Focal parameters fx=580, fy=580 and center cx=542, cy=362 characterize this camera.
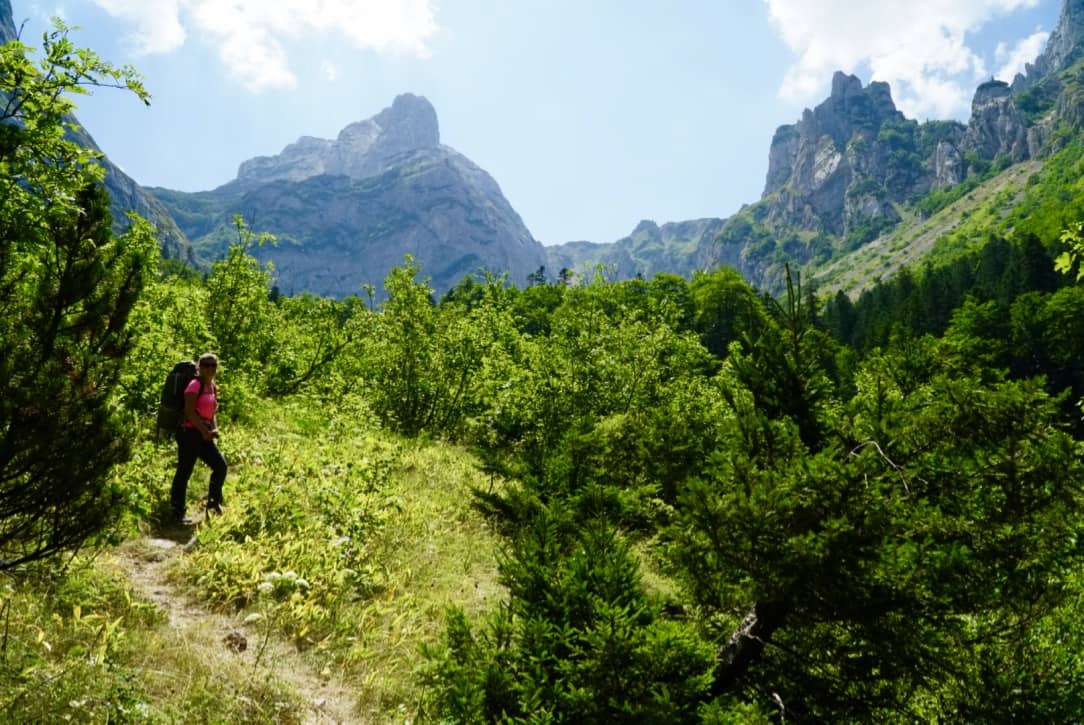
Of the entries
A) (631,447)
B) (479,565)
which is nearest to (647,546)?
(631,447)

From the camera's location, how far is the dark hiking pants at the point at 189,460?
7.74 meters

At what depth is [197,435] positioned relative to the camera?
7840 mm

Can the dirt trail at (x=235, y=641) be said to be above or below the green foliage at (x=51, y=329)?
below

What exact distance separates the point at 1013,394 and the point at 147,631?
7438 millimetres

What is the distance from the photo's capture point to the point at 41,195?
4312 mm

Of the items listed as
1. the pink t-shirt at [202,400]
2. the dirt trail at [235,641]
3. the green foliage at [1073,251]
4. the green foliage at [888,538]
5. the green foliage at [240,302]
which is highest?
the green foliage at [240,302]

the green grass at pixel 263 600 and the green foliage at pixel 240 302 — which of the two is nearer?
the green grass at pixel 263 600

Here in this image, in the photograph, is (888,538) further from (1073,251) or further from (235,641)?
(235,641)

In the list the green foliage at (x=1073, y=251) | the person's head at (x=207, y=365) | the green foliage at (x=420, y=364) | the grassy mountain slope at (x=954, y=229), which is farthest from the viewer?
the grassy mountain slope at (x=954, y=229)

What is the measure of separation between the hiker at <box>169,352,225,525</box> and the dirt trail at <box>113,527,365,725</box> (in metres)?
1.11

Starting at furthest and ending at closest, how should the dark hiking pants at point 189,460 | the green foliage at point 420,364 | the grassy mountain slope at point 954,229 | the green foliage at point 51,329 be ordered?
the grassy mountain slope at point 954,229 → the green foliage at point 420,364 → the dark hiking pants at point 189,460 → the green foliage at point 51,329

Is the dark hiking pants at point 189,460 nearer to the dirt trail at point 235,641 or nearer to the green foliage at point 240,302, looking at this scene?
the dirt trail at point 235,641

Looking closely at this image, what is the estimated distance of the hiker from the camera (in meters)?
7.74

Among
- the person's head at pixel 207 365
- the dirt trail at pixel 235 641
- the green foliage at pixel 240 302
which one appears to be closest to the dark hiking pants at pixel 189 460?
the person's head at pixel 207 365
